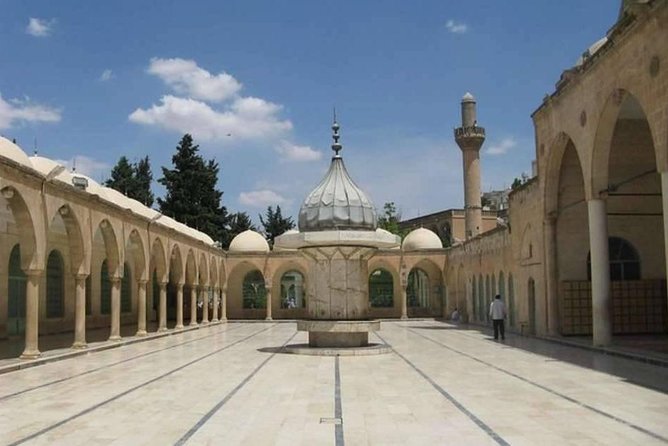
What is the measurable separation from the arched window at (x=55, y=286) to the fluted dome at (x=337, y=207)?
10629 millimetres

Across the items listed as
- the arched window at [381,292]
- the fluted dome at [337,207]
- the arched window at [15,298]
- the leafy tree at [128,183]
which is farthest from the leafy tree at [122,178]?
the fluted dome at [337,207]

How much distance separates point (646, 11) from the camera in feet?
41.3

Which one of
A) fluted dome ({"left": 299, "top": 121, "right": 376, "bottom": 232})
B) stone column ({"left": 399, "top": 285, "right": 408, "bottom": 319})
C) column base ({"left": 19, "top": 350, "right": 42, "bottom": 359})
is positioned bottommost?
column base ({"left": 19, "top": 350, "right": 42, "bottom": 359})

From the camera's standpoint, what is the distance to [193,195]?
48.9m

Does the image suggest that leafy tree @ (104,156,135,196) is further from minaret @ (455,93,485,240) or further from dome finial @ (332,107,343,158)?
dome finial @ (332,107,343,158)

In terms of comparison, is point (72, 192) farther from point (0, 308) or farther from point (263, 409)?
point (263, 409)

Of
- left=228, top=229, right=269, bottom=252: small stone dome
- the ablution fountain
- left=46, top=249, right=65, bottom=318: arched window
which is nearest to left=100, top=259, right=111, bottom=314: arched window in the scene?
left=46, top=249, right=65, bottom=318: arched window

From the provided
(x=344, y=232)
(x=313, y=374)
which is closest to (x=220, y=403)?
(x=313, y=374)

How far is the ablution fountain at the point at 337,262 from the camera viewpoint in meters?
16.6

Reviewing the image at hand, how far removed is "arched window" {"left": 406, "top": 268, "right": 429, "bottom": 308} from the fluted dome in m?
22.7

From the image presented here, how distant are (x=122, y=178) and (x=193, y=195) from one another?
4.97 m

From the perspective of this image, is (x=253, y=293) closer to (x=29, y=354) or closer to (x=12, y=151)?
(x=12, y=151)

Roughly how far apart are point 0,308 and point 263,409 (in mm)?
14765

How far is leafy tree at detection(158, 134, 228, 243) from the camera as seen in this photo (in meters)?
47.8
